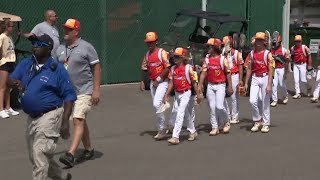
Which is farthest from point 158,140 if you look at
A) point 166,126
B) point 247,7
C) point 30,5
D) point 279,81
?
point 247,7

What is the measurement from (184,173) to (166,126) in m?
2.78

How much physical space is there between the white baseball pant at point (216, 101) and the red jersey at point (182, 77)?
846mm

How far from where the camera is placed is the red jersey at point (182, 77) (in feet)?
32.1

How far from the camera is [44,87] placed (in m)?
6.30

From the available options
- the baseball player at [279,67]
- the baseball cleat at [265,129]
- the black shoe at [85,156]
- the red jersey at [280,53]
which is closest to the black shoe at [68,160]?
the black shoe at [85,156]

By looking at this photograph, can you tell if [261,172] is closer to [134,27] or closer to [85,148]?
[85,148]

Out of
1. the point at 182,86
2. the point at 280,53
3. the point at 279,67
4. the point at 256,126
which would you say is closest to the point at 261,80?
the point at 256,126

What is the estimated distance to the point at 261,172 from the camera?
780 centimetres

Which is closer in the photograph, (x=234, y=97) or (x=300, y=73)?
(x=234, y=97)

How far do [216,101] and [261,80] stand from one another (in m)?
0.94

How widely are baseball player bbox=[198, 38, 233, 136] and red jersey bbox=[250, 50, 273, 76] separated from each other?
596 mm

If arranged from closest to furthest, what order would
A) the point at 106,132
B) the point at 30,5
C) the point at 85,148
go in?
1. the point at 85,148
2. the point at 106,132
3. the point at 30,5

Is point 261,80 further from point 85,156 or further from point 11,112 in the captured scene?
point 11,112

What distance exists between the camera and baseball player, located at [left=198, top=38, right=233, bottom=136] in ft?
34.3
